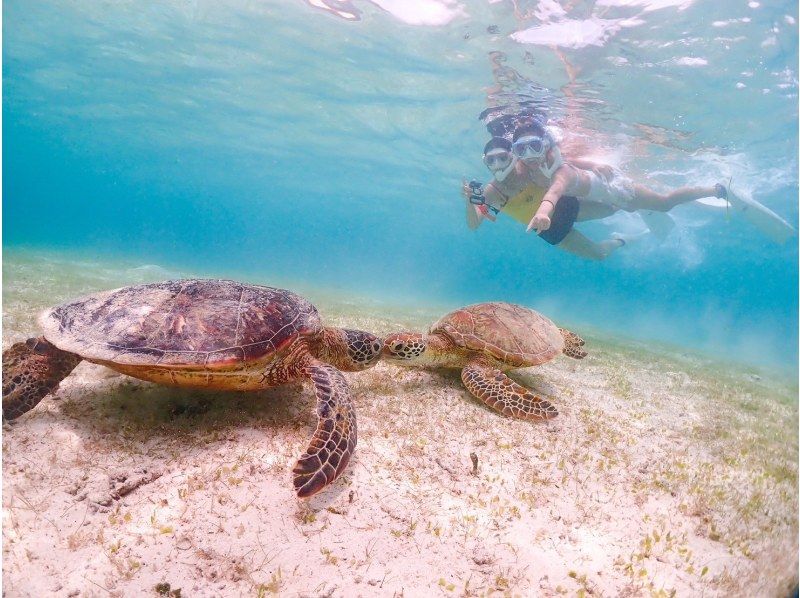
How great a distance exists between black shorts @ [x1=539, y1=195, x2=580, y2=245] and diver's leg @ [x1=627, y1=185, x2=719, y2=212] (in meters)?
3.55

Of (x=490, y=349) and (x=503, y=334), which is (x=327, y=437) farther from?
(x=503, y=334)

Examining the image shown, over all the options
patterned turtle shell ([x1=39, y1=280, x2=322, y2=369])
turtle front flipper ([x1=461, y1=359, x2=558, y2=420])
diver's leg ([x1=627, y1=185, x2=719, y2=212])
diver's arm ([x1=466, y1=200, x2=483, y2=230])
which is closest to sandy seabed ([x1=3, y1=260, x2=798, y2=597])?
turtle front flipper ([x1=461, y1=359, x2=558, y2=420])

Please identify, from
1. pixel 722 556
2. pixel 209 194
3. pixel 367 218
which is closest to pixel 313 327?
pixel 722 556

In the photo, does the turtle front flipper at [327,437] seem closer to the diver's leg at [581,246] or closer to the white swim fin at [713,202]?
the diver's leg at [581,246]

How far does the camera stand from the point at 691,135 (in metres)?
18.3

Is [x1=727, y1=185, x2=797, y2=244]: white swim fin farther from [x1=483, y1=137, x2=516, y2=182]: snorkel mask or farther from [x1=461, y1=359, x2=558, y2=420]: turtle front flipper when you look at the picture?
[x1=461, y1=359, x2=558, y2=420]: turtle front flipper

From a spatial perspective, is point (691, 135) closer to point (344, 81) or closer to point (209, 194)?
point (344, 81)

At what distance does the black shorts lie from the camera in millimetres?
11539

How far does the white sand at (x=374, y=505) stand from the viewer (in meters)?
2.50

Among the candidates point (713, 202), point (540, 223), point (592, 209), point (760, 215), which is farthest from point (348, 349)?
point (713, 202)

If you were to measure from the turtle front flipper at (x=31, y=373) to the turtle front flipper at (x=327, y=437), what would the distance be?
237 cm

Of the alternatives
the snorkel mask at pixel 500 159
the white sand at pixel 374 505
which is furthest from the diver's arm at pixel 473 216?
the white sand at pixel 374 505

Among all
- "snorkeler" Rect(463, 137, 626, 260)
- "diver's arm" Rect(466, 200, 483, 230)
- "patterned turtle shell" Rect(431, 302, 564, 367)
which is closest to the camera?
"patterned turtle shell" Rect(431, 302, 564, 367)

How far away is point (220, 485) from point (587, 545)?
284cm
